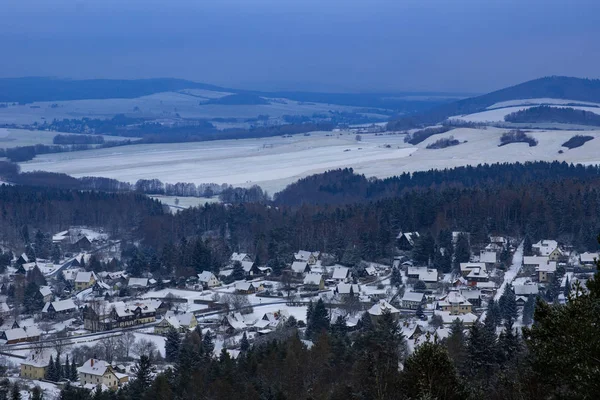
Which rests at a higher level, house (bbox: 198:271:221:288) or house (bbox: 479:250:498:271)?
house (bbox: 479:250:498:271)

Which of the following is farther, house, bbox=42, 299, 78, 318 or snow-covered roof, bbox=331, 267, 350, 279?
snow-covered roof, bbox=331, 267, 350, 279

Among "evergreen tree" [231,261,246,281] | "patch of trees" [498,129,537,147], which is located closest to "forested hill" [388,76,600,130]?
"patch of trees" [498,129,537,147]

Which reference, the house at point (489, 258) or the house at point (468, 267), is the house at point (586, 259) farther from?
the house at point (468, 267)

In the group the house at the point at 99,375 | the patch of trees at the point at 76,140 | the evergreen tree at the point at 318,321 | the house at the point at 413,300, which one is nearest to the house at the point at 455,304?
the house at the point at 413,300

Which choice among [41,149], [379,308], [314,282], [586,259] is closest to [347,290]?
[314,282]

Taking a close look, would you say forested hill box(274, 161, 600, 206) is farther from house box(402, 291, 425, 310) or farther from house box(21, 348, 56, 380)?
house box(21, 348, 56, 380)
